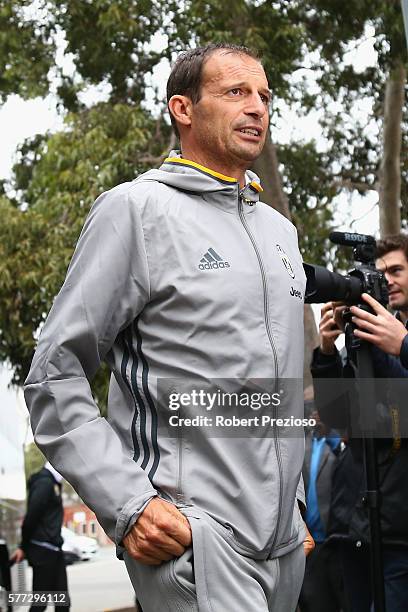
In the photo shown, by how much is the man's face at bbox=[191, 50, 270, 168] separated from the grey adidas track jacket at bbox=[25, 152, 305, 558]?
0.15 meters

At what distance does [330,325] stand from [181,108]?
5.25 feet

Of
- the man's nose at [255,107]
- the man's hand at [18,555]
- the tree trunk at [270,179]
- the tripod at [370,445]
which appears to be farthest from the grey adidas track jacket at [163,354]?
the tree trunk at [270,179]

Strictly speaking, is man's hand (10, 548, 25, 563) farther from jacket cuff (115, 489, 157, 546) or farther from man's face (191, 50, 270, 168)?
jacket cuff (115, 489, 157, 546)

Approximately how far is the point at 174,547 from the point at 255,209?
95 cm

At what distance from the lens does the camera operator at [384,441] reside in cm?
394

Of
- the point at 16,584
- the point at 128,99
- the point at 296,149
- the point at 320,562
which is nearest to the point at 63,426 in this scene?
the point at 320,562

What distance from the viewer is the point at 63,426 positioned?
2.35 m

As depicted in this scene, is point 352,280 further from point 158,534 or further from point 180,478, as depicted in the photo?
point 158,534

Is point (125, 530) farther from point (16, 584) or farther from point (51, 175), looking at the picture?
point (51, 175)

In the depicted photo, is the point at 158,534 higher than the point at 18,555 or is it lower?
higher

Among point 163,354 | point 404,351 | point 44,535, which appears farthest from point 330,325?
point 44,535

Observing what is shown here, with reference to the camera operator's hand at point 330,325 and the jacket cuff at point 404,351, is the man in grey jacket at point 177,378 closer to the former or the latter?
the jacket cuff at point 404,351

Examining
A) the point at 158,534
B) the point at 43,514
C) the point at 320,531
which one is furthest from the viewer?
the point at 43,514

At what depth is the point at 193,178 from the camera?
261 centimetres
